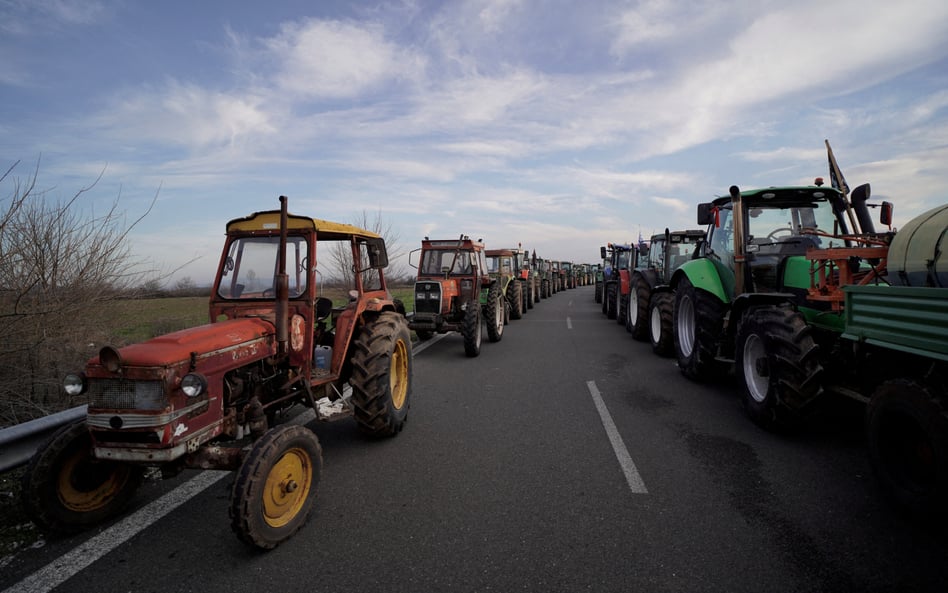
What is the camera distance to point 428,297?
9914 mm

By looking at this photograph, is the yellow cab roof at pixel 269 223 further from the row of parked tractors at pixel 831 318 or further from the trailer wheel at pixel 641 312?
the trailer wheel at pixel 641 312

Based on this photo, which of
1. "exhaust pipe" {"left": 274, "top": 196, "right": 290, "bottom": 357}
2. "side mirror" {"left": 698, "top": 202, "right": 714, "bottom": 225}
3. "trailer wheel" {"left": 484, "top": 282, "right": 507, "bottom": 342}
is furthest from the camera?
"trailer wheel" {"left": 484, "top": 282, "right": 507, "bottom": 342}

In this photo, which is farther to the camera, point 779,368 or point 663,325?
point 663,325

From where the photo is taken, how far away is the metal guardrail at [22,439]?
330 cm

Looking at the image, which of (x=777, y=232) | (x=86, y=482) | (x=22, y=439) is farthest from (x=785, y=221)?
(x=22, y=439)

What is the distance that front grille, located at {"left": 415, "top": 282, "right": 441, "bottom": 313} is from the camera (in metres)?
9.85

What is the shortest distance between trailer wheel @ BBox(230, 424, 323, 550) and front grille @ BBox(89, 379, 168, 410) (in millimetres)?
629

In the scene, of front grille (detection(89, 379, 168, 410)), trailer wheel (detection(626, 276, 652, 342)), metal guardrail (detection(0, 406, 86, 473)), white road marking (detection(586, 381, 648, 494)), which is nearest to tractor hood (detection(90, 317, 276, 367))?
front grille (detection(89, 379, 168, 410))

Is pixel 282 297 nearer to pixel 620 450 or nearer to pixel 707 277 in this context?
pixel 620 450

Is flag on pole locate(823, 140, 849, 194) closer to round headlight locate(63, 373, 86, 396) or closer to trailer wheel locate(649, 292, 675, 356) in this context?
trailer wheel locate(649, 292, 675, 356)

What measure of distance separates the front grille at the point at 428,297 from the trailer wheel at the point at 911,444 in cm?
736

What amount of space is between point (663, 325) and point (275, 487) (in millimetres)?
7467

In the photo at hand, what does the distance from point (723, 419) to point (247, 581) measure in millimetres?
4620

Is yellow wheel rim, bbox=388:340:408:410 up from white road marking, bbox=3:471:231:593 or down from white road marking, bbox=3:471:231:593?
up
